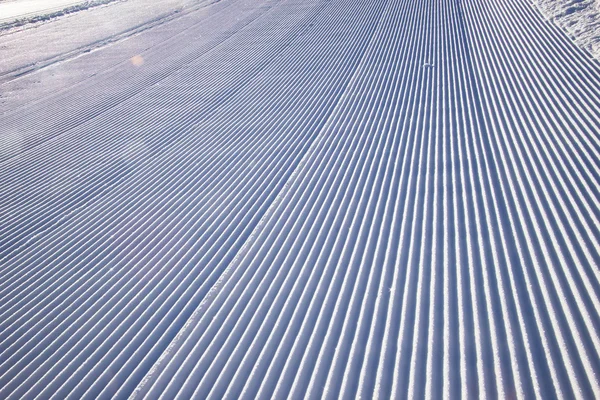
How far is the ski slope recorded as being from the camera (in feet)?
9.62

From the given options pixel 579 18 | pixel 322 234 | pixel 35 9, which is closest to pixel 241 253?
pixel 322 234

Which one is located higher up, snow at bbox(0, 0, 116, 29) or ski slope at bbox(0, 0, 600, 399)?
ski slope at bbox(0, 0, 600, 399)

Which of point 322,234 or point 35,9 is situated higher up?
point 322,234

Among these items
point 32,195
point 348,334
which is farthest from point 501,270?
point 32,195

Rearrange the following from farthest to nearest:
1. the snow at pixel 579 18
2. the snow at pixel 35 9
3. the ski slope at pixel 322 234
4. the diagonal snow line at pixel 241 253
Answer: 1. the snow at pixel 35 9
2. the snow at pixel 579 18
3. the diagonal snow line at pixel 241 253
4. the ski slope at pixel 322 234

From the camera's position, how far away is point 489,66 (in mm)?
7676

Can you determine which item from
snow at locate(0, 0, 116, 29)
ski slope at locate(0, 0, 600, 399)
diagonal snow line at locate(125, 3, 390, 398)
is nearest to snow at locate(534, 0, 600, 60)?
ski slope at locate(0, 0, 600, 399)

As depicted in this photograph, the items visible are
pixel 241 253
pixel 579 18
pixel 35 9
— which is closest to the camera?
pixel 241 253

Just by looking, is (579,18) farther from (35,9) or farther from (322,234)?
(35,9)

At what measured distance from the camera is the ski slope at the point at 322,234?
293 centimetres

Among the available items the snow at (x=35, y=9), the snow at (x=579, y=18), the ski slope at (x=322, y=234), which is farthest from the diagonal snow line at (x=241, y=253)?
the snow at (x=35, y=9)

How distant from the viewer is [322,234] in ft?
14.3

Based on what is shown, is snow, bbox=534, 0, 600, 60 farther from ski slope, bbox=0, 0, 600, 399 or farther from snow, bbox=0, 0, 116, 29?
snow, bbox=0, 0, 116, 29

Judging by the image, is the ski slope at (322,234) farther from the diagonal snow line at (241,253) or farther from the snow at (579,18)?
the snow at (579,18)
